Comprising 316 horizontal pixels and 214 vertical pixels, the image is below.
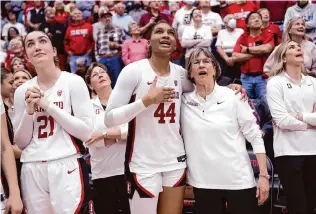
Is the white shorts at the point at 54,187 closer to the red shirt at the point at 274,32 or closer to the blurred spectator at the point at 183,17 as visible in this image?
the red shirt at the point at 274,32

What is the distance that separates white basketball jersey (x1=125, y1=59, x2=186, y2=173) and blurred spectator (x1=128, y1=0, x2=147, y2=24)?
23.7 ft

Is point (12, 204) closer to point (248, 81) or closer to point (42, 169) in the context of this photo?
point (42, 169)

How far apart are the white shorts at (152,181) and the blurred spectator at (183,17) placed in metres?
5.87

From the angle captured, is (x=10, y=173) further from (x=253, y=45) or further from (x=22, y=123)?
(x=253, y=45)

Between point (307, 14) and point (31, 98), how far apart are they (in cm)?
611

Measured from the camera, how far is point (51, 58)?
136 inches

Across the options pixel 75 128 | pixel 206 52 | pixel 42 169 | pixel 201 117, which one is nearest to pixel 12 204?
pixel 42 169

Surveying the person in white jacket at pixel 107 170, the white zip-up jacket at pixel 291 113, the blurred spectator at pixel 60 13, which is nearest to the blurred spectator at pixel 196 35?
the blurred spectator at pixel 60 13

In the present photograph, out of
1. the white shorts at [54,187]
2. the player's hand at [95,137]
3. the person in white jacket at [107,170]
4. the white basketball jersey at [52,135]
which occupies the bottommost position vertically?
the person in white jacket at [107,170]

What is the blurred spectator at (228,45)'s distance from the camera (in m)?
8.33

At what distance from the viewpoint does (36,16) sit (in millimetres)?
11820

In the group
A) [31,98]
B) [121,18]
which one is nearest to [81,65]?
[121,18]

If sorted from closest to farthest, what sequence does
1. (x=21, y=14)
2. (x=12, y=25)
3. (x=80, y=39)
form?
(x=80, y=39)
(x=12, y=25)
(x=21, y=14)

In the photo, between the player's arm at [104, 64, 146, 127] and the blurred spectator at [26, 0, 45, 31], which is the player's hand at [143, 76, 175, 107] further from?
the blurred spectator at [26, 0, 45, 31]
